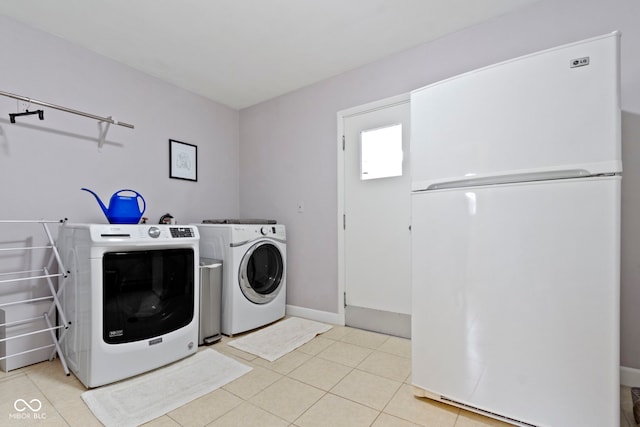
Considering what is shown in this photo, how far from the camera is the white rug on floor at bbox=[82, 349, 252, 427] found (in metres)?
1.42

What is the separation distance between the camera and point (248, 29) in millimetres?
2094

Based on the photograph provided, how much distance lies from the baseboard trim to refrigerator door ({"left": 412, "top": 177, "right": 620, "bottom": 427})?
1244mm

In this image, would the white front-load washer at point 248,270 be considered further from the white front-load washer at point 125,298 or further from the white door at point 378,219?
the white door at point 378,219

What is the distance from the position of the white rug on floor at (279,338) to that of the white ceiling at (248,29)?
2.38 metres

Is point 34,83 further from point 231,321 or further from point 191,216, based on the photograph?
point 231,321

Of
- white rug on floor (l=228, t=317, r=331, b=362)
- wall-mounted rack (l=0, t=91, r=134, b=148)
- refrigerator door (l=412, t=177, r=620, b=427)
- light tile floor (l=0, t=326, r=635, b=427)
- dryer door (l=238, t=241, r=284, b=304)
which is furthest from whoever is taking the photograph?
dryer door (l=238, t=241, r=284, b=304)

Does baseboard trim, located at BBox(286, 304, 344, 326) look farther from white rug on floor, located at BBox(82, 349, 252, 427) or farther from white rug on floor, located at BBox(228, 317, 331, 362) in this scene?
white rug on floor, located at BBox(82, 349, 252, 427)

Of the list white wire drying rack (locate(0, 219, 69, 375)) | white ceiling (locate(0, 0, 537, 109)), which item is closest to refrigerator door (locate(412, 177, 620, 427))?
white ceiling (locate(0, 0, 537, 109))

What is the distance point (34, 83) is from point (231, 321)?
2.26 meters

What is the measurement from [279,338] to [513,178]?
2035 mm

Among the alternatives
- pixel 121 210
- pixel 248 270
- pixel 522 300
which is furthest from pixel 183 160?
pixel 522 300

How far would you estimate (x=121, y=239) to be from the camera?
5.56ft

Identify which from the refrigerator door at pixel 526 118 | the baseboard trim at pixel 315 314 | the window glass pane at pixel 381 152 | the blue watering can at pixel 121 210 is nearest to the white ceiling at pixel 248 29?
the window glass pane at pixel 381 152

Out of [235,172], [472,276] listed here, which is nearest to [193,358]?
[472,276]
